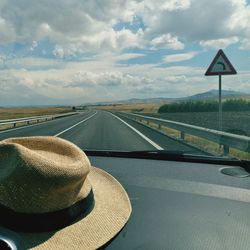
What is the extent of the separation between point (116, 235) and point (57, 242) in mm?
441

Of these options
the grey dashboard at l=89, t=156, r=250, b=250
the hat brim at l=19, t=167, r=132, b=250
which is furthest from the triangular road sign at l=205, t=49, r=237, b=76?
the hat brim at l=19, t=167, r=132, b=250

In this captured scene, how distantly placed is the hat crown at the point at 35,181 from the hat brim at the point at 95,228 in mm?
112

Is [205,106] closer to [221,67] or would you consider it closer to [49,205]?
[221,67]

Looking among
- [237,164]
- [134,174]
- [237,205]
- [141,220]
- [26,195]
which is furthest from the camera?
[237,164]

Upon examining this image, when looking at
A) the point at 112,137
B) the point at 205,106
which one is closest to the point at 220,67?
the point at 112,137

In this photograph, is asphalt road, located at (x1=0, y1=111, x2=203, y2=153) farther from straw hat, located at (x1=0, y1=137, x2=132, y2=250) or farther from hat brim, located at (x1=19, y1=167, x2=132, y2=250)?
straw hat, located at (x1=0, y1=137, x2=132, y2=250)

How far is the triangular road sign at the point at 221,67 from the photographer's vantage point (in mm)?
11523

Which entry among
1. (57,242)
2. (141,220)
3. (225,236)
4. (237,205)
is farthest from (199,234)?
(57,242)

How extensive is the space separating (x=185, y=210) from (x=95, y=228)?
829 mm

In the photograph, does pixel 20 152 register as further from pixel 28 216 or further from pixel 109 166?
pixel 109 166

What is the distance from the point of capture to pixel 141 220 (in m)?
2.45

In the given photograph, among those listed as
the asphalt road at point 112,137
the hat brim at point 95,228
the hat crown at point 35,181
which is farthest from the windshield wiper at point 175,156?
the hat crown at point 35,181

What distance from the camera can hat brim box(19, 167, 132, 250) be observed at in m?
1.81

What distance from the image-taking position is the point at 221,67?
11664 millimetres
